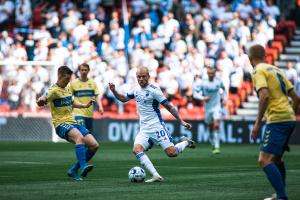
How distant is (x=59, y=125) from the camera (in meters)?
16.3

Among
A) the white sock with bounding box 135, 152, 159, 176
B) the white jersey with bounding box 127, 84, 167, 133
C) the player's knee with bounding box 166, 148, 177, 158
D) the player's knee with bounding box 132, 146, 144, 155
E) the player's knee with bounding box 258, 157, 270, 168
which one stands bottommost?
the white sock with bounding box 135, 152, 159, 176

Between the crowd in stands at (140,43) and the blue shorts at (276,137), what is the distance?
1897 cm

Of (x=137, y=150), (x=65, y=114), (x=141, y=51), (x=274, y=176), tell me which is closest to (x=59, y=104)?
(x=65, y=114)

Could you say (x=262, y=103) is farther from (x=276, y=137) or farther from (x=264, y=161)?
(x=264, y=161)

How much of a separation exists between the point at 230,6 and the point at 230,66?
4.57 m

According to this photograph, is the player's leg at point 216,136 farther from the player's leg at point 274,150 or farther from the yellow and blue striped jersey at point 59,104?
the player's leg at point 274,150

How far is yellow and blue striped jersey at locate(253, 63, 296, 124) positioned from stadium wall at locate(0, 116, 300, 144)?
19.3 m

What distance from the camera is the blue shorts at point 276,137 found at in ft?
37.8

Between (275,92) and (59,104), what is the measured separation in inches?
227

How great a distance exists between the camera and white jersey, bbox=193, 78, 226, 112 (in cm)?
2644

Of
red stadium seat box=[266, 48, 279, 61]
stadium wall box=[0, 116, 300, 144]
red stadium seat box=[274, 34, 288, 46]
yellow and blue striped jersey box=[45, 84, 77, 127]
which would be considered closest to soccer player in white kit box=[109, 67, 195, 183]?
yellow and blue striped jersey box=[45, 84, 77, 127]

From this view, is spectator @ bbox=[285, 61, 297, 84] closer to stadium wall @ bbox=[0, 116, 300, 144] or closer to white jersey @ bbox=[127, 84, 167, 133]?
stadium wall @ bbox=[0, 116, 300, 144]

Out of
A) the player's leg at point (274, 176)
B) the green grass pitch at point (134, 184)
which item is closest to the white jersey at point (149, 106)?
the green grass pitch at point (134, 184)

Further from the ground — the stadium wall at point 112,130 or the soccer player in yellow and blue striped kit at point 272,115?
the soccer player in yellow and blue striped kit at point 272,115
